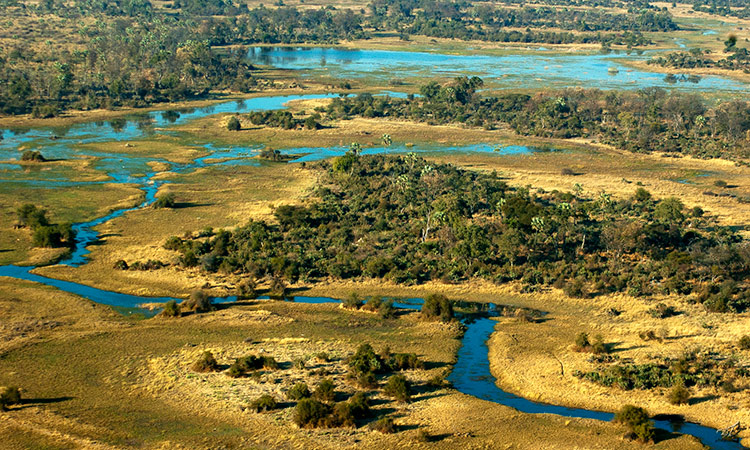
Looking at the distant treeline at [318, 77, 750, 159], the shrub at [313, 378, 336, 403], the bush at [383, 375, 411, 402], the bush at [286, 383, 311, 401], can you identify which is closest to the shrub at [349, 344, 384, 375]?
the bush at [383, 375, 411, 402]

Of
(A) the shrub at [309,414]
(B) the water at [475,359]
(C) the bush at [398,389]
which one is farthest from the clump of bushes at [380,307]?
(A) the shrub at [309,414]

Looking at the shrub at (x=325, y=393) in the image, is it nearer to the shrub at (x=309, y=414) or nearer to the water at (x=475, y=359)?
the shrub at (x=309, y=414)

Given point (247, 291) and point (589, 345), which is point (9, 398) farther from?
point (589, 345)

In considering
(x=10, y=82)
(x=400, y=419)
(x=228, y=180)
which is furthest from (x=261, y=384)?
(x=10, y=82)

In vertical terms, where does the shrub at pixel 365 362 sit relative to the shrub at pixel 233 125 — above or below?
below

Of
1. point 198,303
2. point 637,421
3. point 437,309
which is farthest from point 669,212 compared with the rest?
point 198,303

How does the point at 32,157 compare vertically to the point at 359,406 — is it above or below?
above

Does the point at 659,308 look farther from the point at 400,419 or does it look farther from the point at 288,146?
the point at 288,146
